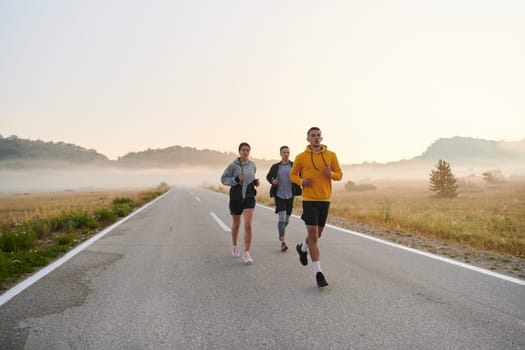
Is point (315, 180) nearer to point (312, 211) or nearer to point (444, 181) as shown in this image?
point (312, 211)

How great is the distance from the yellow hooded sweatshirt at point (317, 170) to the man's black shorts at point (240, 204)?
1.38 meters

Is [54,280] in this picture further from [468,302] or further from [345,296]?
[468,302]

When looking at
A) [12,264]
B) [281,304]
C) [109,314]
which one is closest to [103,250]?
[12,264]

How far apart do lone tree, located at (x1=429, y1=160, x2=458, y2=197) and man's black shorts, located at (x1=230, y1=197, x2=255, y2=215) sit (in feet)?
93.6

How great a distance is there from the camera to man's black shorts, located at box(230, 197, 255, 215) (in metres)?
5.37

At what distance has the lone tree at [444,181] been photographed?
28.6m

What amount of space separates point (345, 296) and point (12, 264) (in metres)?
5.04

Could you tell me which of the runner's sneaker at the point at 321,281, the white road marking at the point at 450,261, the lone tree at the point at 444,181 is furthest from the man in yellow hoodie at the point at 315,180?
the lone tree at the point at 444,181

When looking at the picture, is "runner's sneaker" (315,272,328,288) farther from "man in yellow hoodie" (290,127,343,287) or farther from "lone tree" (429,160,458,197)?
"lone tree" (429,160,458,197)

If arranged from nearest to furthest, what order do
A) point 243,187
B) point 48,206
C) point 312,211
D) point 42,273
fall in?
1. point 312,211
2. point 42,273
3. point 243,187
4. point 48,206

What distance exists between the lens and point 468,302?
11.1ft

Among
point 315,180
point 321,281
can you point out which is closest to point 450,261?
point 321,281

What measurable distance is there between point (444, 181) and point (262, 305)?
30915 millimetres

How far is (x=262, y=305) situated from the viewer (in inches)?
131
